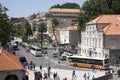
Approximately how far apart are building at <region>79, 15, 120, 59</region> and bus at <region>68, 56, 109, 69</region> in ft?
20.2

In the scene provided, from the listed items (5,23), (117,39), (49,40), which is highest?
(5,23)

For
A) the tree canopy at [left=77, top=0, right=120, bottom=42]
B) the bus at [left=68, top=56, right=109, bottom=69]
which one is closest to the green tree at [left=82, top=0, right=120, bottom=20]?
the tree canopy at [left=77, top=0, right=120, bottom=42]

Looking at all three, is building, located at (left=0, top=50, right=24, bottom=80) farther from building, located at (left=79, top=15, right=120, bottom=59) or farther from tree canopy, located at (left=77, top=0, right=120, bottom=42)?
tree canopy, located at (left=77, top=0, right=120, bottom=42)

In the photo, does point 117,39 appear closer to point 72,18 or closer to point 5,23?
point 5,23

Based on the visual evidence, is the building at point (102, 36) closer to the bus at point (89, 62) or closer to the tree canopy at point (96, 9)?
the bus at point (89, 62)

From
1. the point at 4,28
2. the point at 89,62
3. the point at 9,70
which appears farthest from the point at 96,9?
the point at 9,70

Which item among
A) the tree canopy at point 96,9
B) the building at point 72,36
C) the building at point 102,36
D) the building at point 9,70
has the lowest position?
the building at point 72,36

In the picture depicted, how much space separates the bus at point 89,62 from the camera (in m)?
58.4

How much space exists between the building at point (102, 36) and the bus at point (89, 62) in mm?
6149

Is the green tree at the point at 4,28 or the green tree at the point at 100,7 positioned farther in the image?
the green tree at the point at 100,7

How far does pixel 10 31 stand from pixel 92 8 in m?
31.7

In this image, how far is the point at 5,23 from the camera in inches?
2216

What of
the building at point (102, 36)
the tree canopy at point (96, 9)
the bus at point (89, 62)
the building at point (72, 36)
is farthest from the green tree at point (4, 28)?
the building at point (72, 36)

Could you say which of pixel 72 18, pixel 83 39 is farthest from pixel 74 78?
pixel 72 18
